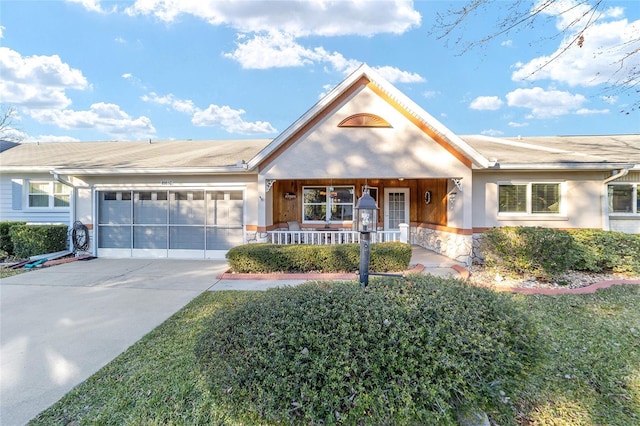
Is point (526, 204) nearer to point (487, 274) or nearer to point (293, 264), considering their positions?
point (487, 274)

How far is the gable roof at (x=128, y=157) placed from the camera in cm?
931

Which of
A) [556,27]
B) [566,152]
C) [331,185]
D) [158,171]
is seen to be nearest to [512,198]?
[566,152]

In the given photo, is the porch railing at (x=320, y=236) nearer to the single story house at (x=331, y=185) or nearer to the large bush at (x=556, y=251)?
the single story house at (x=331, y=185)

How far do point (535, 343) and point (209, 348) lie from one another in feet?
9.67

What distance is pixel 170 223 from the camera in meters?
10.0

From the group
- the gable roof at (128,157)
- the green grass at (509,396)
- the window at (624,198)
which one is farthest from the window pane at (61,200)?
the window at (624,198)

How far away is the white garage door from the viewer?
9.89 metres

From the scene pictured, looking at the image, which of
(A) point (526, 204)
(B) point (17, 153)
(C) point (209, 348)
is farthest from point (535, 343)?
(B) point (17, 153)

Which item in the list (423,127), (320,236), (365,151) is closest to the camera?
(423,127)

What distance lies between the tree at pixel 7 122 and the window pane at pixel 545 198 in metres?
39.1

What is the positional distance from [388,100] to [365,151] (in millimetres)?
1783

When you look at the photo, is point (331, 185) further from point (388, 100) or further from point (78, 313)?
point (78, 313)

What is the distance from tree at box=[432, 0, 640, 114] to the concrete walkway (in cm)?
407

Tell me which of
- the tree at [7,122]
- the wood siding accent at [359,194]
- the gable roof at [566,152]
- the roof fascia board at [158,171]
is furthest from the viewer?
the tree at [7,122]
